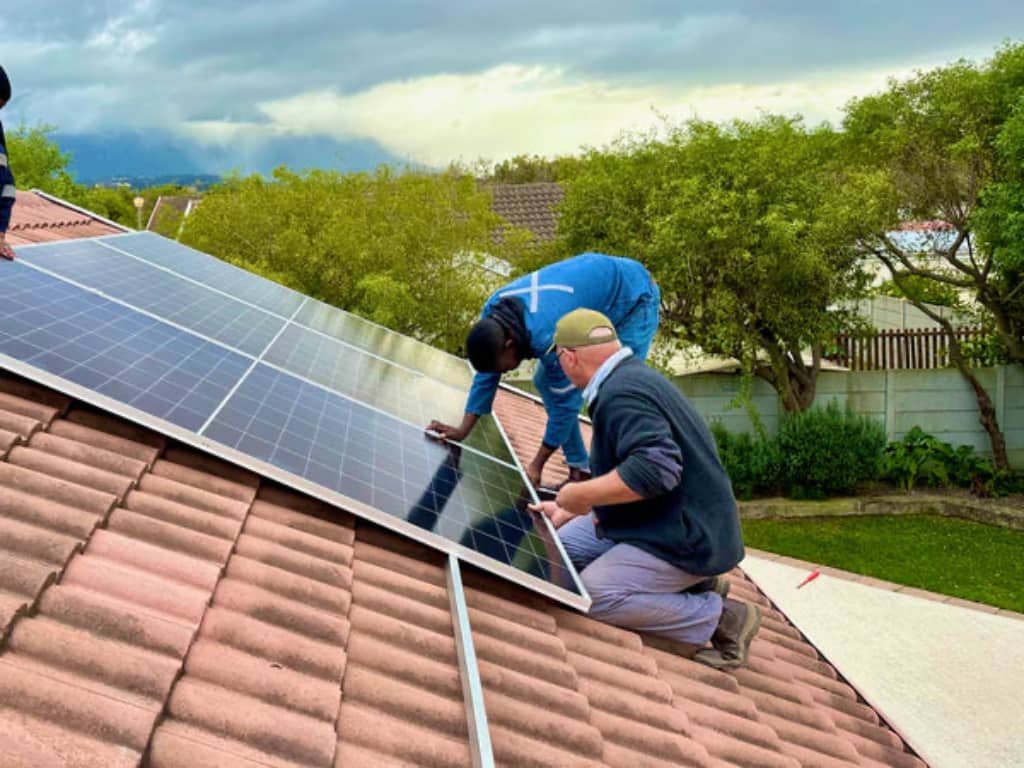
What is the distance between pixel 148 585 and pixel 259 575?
0.45 metres

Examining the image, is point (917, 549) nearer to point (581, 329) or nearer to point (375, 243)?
point (375, 243)

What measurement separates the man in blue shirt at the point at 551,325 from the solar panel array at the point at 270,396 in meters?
0.37

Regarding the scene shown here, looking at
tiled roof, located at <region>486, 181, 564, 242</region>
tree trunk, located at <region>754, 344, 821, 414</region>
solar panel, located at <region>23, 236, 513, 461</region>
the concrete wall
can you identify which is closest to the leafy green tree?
tiled roof, located at <region>486, 181, 564, 242</region>

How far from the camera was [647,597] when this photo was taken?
4.07m

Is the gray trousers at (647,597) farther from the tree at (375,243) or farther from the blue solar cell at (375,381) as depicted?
the tree at (375,243)

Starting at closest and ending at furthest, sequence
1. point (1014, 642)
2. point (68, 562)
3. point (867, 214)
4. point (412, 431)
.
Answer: point (68, 562) < point (412, 431) < point (1014, 642) < point (867, 214)

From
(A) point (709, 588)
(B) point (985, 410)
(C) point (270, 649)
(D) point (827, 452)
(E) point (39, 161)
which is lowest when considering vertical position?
(D) point (827, 452)

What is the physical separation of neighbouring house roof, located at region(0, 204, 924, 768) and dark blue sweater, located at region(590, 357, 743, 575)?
0.48m

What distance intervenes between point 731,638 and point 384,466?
1.78 meters

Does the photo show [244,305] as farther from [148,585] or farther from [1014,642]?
[1014,642]

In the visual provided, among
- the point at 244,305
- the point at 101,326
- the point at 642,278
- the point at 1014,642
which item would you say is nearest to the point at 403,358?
the point at 244,305

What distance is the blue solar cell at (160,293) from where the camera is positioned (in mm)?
5168

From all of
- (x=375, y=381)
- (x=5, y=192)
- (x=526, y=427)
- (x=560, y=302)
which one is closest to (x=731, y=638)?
(x=560, y=302)

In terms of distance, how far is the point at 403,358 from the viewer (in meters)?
7.49
